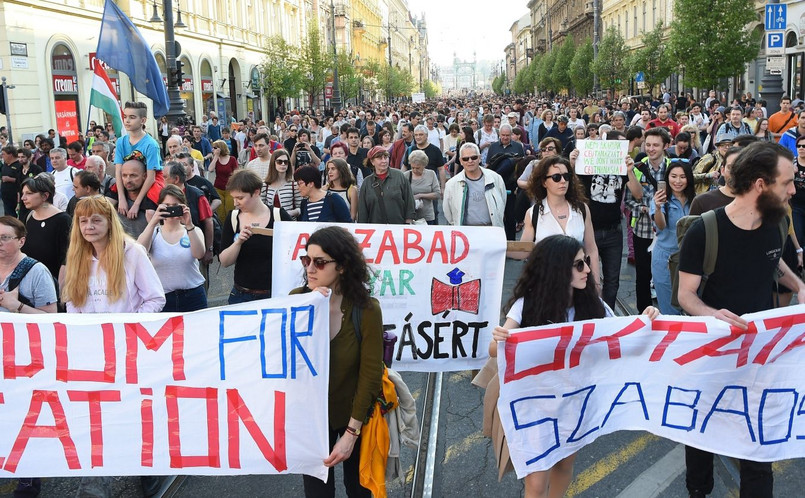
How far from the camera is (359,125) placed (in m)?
22.9

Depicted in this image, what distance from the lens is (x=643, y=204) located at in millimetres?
7352

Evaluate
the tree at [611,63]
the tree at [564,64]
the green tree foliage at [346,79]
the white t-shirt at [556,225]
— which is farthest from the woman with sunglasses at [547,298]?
the tree at [564,64]

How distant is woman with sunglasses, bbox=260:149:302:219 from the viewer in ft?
27.0

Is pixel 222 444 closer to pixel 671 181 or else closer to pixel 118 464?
pixel 118 464

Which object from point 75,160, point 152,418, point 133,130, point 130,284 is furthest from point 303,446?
point 75,160

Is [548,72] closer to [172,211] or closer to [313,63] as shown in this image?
[313,63]

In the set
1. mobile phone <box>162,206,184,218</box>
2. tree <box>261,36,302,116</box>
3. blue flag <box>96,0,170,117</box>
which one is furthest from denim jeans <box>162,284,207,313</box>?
tree <box>261,36,302,116</box>

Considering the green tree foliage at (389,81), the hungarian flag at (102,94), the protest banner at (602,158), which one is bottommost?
the protest banner at (602,158)

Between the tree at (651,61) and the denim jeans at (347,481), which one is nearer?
the denim jeans at (347,481)

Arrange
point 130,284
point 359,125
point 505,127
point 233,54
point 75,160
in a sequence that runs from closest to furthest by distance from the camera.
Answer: point 130,284 < point 75,160 < point 505,127 < point 359,125 < point 233,54

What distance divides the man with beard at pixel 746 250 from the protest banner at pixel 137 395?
210cm

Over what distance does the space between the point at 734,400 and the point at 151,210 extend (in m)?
4.72

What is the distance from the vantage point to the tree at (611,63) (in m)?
48.6

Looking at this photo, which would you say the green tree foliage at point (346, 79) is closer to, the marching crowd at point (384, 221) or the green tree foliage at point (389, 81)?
the green tree foliage at point (389, 81)
